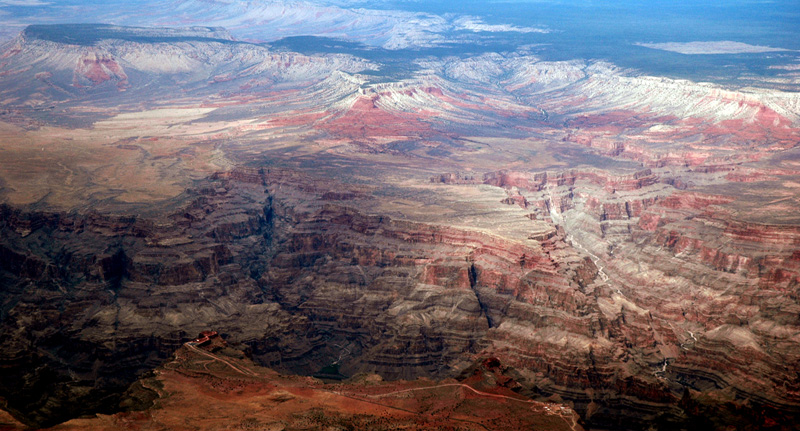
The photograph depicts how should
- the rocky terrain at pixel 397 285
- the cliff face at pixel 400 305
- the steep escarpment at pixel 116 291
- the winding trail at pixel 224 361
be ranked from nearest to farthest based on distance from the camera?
the winding trail at pixel 224 361
the rocky terrain at pixel 397 285
the cliff face at pixel 400 305
the steep escarpment at pixel 116 291

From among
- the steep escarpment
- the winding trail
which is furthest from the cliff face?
the winding trail

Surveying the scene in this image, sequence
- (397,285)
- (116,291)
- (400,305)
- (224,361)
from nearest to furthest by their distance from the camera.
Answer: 1. (224,361)
2. (400,305)
3. (116,291)
4. (397,285)

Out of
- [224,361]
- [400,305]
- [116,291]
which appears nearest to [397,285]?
[400,305]

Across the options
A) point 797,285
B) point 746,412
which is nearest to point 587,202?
point 797,285

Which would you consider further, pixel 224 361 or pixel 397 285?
pixel 397 285

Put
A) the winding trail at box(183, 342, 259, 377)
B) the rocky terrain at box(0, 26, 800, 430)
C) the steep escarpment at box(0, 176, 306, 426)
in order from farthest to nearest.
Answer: the steep escarpment at box(0, 176, 306, 426) < the rocky terrain at box(0, 26, 800, 430) < the winding trail at box(183, 342, 259, 377)

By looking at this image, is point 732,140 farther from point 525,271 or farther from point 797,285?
point 525,271

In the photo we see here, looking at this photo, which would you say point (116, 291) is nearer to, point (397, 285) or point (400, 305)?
A: point (397, 285)

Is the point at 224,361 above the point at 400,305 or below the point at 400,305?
A: above

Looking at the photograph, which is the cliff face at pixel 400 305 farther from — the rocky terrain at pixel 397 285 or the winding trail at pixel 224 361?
the winding trail at pixel 224 361

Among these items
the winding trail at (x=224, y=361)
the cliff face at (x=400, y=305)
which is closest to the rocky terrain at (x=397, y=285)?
the cliff face at (x=400, y=305)

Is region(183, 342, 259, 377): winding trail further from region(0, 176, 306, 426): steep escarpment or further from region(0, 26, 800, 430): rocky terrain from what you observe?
region(0, 176, 306, 426): steep escarpment
